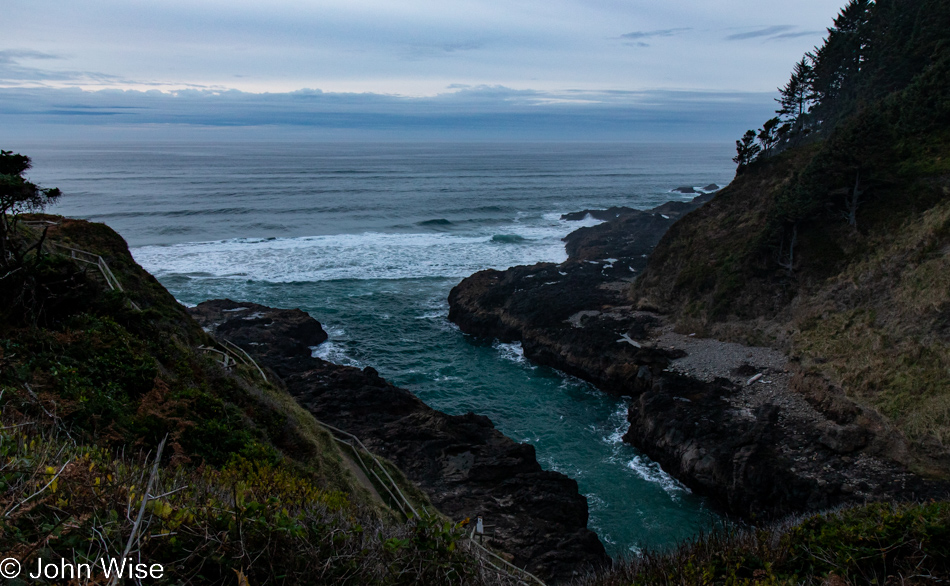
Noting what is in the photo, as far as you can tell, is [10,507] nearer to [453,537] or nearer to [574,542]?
[453,537]

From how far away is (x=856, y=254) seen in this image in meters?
24.1

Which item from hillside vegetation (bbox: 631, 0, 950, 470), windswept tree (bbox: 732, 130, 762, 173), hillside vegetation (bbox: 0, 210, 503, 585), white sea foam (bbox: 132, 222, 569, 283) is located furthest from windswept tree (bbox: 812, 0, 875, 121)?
hillside vegetation (bbox: 0, 210, 503, 585)

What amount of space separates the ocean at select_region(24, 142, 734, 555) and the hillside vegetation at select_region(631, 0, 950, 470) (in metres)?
7.54

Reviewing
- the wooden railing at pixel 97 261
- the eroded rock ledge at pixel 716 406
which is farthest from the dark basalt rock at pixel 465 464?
the wooden railing at pixel 97 261

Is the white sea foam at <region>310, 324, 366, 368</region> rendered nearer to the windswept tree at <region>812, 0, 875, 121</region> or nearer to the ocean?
the ocean

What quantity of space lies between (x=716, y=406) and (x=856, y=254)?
1068 centimetres

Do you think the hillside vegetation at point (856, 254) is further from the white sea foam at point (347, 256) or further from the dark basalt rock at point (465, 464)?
the white sea foam at point (347, 256)

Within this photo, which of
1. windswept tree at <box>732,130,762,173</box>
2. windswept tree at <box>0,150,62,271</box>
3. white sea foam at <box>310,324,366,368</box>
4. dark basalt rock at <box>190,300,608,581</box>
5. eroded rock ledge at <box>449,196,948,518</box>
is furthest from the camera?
windswept tree at <box>732,130,762,173</box>

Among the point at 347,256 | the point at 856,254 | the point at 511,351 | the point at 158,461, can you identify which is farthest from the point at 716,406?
the point at 347,256

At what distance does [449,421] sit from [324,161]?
129337 millimetres

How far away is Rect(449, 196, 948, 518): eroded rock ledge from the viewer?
1619 cm

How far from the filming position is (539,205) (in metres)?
78.6

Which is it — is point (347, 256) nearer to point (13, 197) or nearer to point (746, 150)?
point (746, 150)

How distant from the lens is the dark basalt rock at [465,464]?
14398mm
